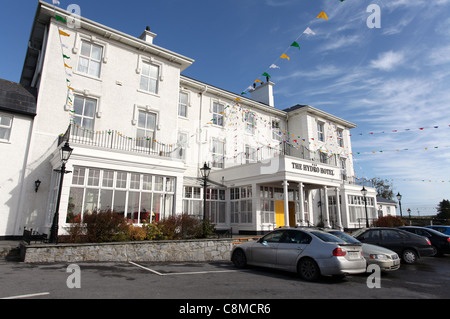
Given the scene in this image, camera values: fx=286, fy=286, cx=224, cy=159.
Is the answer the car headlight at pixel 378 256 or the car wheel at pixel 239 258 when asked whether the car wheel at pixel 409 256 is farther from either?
the car wheel at pixel 239 258

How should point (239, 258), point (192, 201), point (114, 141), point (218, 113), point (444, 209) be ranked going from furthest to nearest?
point (444, 209)
point (218, 113)
point (192, 201)
point (114, 141)
point (239, 258)

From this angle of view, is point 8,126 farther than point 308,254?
Yes

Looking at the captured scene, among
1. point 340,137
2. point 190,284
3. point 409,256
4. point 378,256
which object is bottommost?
point 190,284

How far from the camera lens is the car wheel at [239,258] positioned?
9.40 meters

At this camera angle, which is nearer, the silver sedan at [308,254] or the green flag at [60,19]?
the silver sedan at [308,254]

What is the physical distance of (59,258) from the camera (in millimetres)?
9289

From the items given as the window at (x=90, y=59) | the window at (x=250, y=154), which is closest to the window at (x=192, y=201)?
the window at (x=250, y=154)

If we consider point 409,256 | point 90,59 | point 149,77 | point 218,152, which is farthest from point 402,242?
point 90,59

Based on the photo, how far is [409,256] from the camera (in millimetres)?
11617

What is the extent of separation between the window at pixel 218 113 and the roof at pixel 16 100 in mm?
11782

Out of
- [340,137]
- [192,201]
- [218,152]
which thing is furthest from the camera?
[340,137]

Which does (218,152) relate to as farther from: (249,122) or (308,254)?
(308,254)

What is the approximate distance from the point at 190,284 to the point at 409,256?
9711 mm
